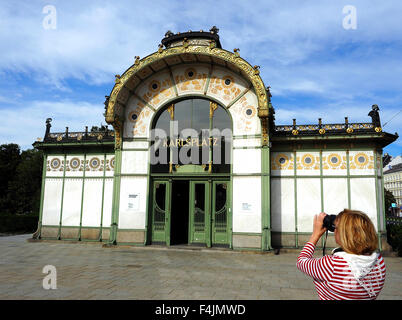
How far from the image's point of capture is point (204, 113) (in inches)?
569

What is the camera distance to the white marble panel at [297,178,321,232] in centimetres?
1362

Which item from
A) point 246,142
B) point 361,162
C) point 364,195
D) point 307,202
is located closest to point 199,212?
point 246,142

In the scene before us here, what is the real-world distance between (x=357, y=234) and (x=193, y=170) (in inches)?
470

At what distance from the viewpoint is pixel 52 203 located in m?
16.0

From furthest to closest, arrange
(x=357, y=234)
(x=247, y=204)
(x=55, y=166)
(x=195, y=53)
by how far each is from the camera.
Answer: (x=55, y=166)
(x=195, y=53)
(x=247, y=204)
(x=357, y=234)

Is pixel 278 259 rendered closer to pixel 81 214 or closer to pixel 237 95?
pixel 237 95

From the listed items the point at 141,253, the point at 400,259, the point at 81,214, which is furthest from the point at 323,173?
the point at 81,214

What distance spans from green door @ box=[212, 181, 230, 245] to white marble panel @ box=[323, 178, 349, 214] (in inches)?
168

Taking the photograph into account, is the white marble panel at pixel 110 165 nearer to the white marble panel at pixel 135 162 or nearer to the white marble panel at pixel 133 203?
the white marble panel at pixel 135 162
